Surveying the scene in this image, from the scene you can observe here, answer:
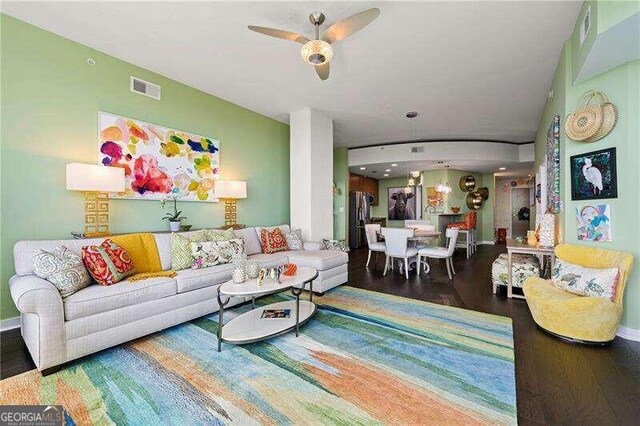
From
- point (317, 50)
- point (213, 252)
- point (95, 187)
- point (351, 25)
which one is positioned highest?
point (351, 25)

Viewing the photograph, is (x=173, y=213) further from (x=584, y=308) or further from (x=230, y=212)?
(x=584, y=308)

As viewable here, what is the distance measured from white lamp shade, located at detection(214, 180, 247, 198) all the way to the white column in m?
1.08

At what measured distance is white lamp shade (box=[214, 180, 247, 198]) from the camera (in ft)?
13.4

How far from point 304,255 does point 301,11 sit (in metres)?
2.79

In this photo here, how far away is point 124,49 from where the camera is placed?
9.94ft

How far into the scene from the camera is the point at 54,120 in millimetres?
2770

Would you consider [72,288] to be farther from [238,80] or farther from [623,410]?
[623,410]

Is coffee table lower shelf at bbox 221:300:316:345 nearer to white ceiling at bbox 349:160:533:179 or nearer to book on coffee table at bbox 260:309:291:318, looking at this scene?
book on coffee table at bbox 260:309:291:318

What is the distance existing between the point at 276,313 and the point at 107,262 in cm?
159

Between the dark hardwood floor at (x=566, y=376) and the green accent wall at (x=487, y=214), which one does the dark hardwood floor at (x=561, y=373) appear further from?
the green accent wall at (x=487, y=214)

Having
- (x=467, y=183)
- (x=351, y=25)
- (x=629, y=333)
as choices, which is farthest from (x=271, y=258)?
(x=467, y=183)

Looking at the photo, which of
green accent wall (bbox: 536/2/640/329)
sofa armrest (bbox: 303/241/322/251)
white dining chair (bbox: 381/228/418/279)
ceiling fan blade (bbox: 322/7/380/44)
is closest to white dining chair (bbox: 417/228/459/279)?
white dining chair (bbox: 381/228/418/279)

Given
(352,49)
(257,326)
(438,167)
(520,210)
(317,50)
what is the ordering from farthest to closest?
(520,210) < (438,167) < (352,49) < (257,326) < (317,50)

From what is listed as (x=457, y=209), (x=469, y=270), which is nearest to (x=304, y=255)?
(x=469, y=270)
